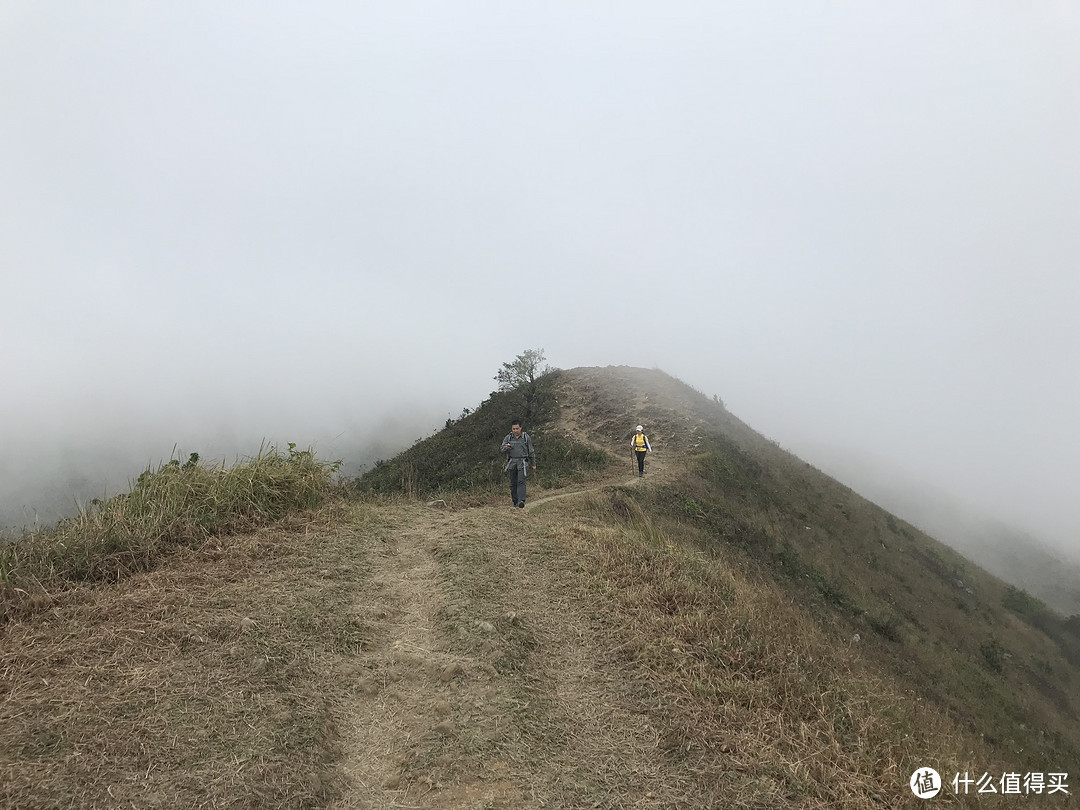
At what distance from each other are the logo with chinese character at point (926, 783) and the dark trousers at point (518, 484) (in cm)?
1019

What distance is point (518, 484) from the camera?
1404 cm

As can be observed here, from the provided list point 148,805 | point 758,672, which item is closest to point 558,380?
point 758,672

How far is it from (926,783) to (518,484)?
10392 millimetres

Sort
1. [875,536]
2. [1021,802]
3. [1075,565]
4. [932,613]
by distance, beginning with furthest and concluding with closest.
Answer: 1. [1075,565]
2. [875,536]
3. [932,613]
4. [1021,802]

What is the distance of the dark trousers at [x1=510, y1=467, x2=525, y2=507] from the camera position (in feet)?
45.9

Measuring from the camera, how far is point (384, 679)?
5.17 m

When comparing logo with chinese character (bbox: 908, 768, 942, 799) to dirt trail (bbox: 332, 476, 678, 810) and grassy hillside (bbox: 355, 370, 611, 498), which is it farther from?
grassy hillside (bbox: 355, 370, 611, 498)

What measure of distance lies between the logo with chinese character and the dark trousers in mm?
10187

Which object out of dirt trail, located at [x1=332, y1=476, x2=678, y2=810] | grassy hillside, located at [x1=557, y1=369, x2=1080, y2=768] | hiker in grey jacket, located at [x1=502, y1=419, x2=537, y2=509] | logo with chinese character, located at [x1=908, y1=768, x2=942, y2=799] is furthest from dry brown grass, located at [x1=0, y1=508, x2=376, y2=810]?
grassy hillside, located at [x1=557, y1=369, x2=1080, y2=768]

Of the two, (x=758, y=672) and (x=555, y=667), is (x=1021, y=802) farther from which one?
(x=555, y=667)

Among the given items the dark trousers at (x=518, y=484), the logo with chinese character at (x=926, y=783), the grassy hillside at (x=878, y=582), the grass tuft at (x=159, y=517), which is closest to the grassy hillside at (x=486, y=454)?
the dark trousers at (x=518, y=484)

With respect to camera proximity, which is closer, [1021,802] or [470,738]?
[470,738]

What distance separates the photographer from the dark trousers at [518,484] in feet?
45.9

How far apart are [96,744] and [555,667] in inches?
152
